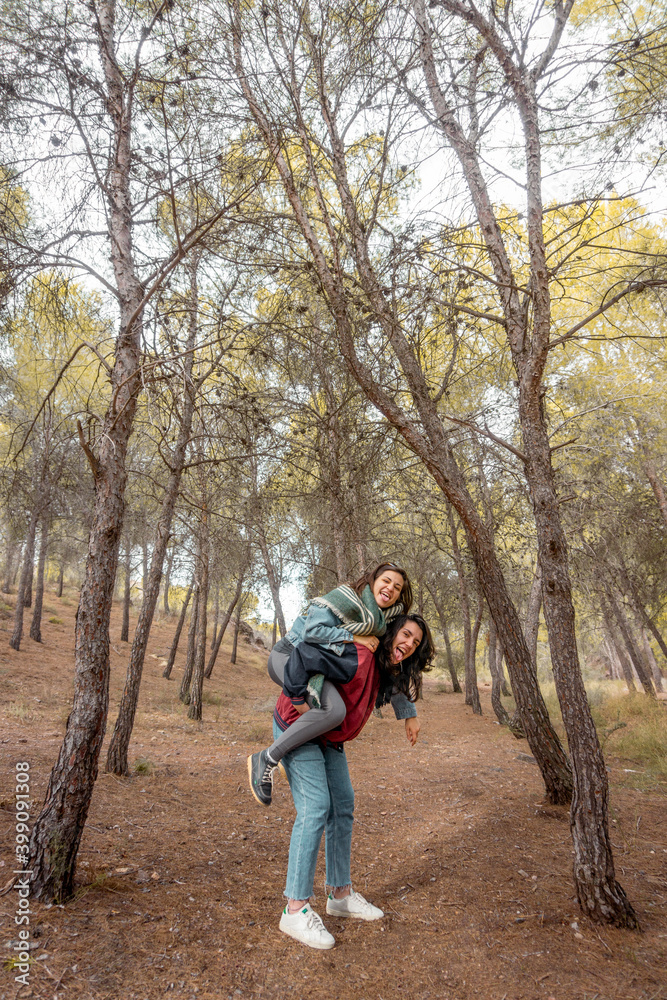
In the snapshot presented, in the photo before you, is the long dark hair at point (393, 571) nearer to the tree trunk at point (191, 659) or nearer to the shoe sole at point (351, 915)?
the shoe sole at point (351, 915)

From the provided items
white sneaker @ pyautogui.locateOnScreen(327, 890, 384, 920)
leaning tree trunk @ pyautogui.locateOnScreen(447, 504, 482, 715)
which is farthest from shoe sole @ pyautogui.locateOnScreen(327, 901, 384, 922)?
leaning tree trunk @ pyautogui.locateOnScreen(447, 504, 482, 715)

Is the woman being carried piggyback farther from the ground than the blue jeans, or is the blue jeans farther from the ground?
the woman being carried piggyback

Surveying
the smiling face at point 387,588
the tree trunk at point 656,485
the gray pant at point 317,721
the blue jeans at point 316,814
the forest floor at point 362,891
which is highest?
the tree trunk at point 656,485

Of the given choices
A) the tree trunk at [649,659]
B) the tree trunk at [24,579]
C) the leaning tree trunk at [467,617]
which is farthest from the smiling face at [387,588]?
the tree trunk at [649,659]

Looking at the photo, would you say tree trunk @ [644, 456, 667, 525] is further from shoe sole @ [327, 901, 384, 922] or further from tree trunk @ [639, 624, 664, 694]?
shoe sole @ [327, 901, 384, 922]

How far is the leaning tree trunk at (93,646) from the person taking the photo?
252 cm

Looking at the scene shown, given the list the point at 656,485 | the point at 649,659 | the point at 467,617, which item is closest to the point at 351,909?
the point at 656,485

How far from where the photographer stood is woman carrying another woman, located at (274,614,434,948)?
8.02 ft

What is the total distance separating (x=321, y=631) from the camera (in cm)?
252

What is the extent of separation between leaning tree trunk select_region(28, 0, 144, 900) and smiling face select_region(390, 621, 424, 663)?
1471mm

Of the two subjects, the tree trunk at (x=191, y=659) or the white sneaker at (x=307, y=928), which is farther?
→ the tree trunk at (x=191, y=659)

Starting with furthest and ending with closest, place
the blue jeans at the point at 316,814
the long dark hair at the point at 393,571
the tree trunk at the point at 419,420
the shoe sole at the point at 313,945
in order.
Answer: the tree trunk at the point at 419,420 → the long dark hair at the point at 393,571 → the blue jeans at the point at 316,814 → the shoe sole at the point at 313,945

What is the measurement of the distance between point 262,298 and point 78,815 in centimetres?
539

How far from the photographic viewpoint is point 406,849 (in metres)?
3.71
